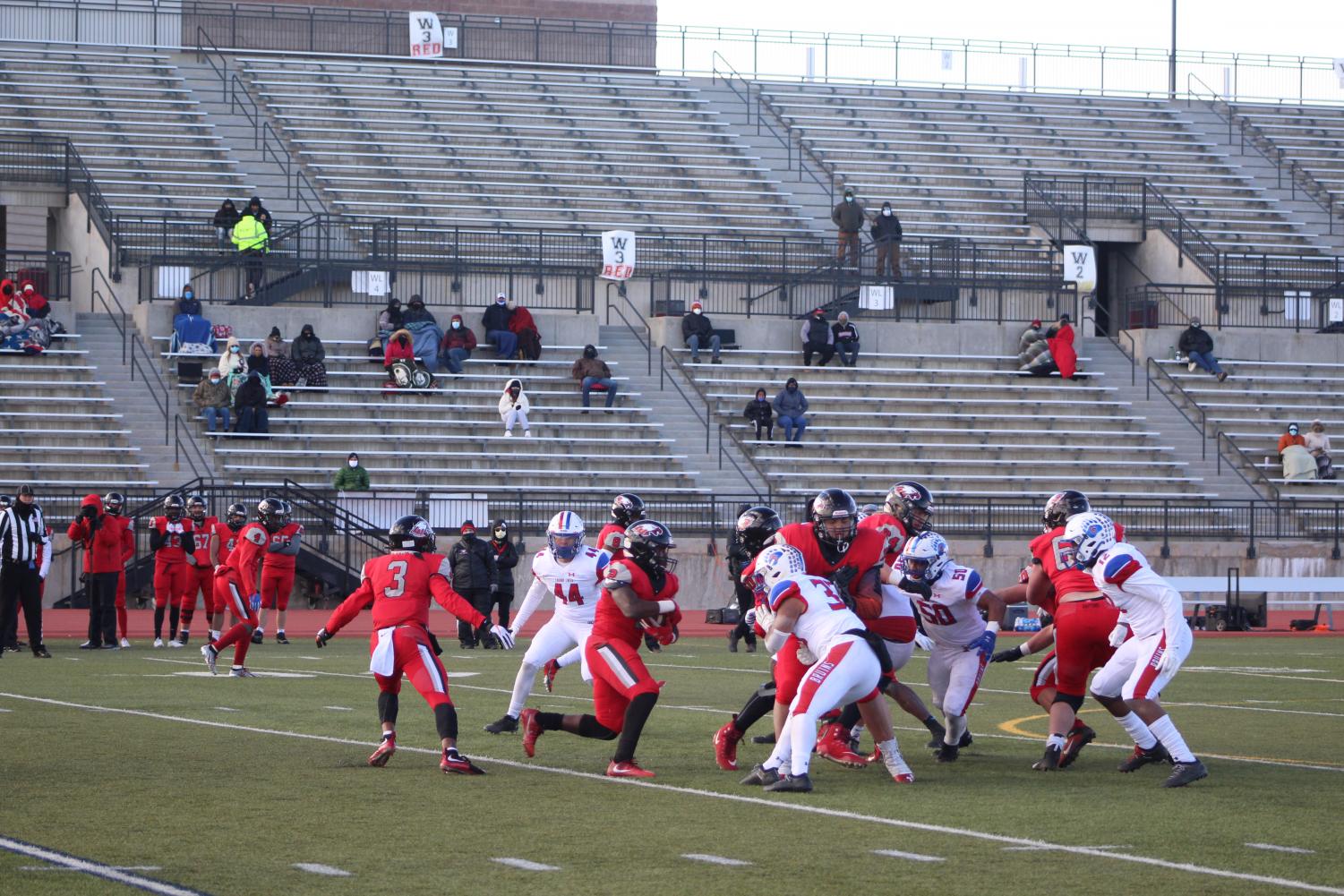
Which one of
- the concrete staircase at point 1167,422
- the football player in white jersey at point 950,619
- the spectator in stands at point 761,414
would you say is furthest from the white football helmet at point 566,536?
the concrete staircase at point 1167,422

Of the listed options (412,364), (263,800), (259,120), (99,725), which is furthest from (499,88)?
(263,800)

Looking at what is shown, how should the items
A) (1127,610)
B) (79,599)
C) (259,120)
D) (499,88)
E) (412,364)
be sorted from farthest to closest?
(499,88) < (259,120) < (412,364) < (79,599) < (1127,610)

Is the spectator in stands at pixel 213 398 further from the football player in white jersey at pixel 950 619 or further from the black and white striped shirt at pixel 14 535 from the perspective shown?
the football player in white jersey at pixel 950 619

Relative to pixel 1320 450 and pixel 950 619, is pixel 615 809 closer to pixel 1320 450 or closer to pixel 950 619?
pixel 950 619

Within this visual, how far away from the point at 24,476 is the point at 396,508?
527cm

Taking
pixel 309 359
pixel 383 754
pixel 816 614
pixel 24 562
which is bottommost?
pixel 383 754

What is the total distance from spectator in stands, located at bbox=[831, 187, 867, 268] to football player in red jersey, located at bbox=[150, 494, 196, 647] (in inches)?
718

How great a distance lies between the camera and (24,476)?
28.8 meters

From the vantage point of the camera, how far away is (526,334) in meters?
33.7

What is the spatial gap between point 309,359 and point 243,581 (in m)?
12.5

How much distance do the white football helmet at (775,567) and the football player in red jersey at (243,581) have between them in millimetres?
8229

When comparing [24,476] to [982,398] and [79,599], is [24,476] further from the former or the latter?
[982,398]

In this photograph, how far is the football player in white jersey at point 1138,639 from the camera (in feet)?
35.9

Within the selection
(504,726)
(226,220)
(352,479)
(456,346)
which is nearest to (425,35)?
(226,220)
